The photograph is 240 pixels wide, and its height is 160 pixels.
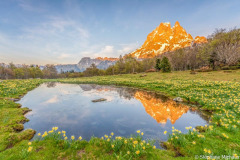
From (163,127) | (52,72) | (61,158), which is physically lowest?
(163,127)

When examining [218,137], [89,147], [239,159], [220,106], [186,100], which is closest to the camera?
[239,159]

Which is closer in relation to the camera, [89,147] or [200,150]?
[200,150]

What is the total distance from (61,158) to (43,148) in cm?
119

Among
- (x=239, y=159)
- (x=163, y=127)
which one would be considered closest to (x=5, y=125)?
(x=163, y=127)

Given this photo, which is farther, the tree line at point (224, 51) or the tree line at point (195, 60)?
the tree line at point (195, 60)

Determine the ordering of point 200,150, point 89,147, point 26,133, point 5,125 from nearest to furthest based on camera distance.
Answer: point 200,150 < point 89,147 < point 26,133 < point 5,125

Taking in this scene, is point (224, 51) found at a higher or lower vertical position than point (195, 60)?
higher

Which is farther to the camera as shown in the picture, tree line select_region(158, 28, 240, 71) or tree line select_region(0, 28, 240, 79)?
tree line select_region(0, 28, 240, 79)

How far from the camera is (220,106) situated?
33.6ft

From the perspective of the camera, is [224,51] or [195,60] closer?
[224,51]

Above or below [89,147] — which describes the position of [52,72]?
above

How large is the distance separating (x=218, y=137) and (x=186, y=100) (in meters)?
8.85

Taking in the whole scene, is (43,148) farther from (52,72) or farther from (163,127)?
(52,72)

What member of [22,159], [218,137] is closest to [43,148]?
[22,159]
